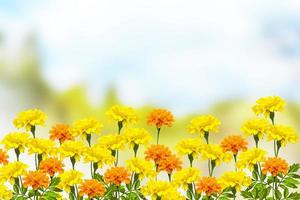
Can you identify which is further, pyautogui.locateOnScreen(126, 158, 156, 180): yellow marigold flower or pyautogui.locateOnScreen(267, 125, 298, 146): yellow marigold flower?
pyautogui.locateOnScreen(267, 125, 298, 146): yellow marigold flower

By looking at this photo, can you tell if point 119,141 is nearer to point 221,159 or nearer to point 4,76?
point 221,159

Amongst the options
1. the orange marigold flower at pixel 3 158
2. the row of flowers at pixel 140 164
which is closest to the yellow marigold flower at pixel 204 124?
the row of flowers at pixel 140 164

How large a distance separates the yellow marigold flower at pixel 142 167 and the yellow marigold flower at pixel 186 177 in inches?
4.5

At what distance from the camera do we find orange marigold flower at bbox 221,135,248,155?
3.93m

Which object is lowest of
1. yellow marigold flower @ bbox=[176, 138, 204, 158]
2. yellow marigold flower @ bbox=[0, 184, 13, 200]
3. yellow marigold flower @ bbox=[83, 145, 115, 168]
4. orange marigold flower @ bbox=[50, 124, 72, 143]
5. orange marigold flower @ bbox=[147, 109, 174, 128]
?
yellow marigold flower @ bbox=[0, 184, 13, 200]

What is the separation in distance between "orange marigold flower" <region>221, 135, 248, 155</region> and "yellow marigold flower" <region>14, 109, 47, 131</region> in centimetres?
91

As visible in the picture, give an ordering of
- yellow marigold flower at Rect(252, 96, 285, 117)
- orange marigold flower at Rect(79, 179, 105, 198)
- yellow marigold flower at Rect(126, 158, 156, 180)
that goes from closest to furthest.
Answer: orange marigold flower at Rect(79, 179, 105, 198), yellow marigold flower at Rect(126, 158, 156, 180), yellow marigold flower at Rect(252, 96, 285, 117)

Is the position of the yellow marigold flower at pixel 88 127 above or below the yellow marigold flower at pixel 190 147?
above

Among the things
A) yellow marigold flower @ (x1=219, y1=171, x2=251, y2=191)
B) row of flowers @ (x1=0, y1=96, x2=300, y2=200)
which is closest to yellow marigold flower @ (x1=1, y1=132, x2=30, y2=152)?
row of flowers @ (x1=0, y1=96, x2=300, y2=200)

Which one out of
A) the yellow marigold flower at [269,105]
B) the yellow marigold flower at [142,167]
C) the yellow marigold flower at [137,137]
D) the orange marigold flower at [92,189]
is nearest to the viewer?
the orange marigold flower at [92,189]

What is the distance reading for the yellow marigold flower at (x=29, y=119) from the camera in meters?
3.98

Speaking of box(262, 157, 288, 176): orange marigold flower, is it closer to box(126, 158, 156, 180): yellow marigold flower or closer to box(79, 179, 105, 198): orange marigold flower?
box(126, 158, 156, 180): yellow marigold flower

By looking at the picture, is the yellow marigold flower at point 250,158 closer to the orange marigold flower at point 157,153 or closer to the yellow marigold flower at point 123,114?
the orange marigold flower at point 157,153

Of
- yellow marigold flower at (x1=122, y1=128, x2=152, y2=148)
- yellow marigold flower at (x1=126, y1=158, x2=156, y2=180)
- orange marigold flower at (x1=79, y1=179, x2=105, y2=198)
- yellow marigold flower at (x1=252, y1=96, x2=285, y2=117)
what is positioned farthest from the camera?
yellow marigold flower at (x1=252, y1=96, x2=285, y2=117)
